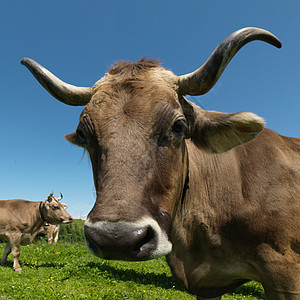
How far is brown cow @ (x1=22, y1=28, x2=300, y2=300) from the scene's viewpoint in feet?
5.92

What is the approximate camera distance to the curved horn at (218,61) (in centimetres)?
229

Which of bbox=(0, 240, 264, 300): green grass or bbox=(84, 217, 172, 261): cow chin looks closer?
bbox=(84, 217, 172, 261): cow chin

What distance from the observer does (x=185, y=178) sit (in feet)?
8.77

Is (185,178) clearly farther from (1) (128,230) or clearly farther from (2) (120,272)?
(2) (120,272)

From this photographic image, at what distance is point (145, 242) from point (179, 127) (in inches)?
39.0

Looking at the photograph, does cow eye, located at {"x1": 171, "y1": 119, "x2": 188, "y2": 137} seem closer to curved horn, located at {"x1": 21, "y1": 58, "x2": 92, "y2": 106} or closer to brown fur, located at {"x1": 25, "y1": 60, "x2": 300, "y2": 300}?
brown fur, located at {"x1": 25, "y1": 60, "x2": 300, "y2": 300}

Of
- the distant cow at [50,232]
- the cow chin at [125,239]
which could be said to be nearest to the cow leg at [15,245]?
the distant cow at [50,232]

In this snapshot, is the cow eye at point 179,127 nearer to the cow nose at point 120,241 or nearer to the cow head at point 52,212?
the cow nose at point 120,241

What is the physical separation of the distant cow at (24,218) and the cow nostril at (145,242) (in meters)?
11.4

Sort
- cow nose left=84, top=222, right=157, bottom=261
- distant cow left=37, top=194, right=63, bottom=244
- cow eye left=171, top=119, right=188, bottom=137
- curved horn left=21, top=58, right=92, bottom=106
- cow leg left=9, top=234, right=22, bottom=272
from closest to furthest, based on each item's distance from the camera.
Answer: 1. cow nose left=84, top=222, right=157, bottom=261
2. cow eye left=171, top=119, right=188, bottom=137
3. curved horn left=21, top=58, right=92, bottom=106
4. cow leg left=9, top=234, right=22, bottom=272
5. distant cow left=37, top=194, right=63, bottom=244

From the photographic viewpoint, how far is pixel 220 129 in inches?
102

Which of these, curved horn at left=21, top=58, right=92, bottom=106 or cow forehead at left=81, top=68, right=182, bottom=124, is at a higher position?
curved horn at left=21, top=58, right=92, bottom=106

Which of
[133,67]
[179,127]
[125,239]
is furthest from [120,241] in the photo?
[133,67]

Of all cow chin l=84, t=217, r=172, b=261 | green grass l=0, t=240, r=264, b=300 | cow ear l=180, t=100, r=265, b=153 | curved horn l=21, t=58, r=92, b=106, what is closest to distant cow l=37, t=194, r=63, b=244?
green grass l=0, t=240, r=264, b=300
